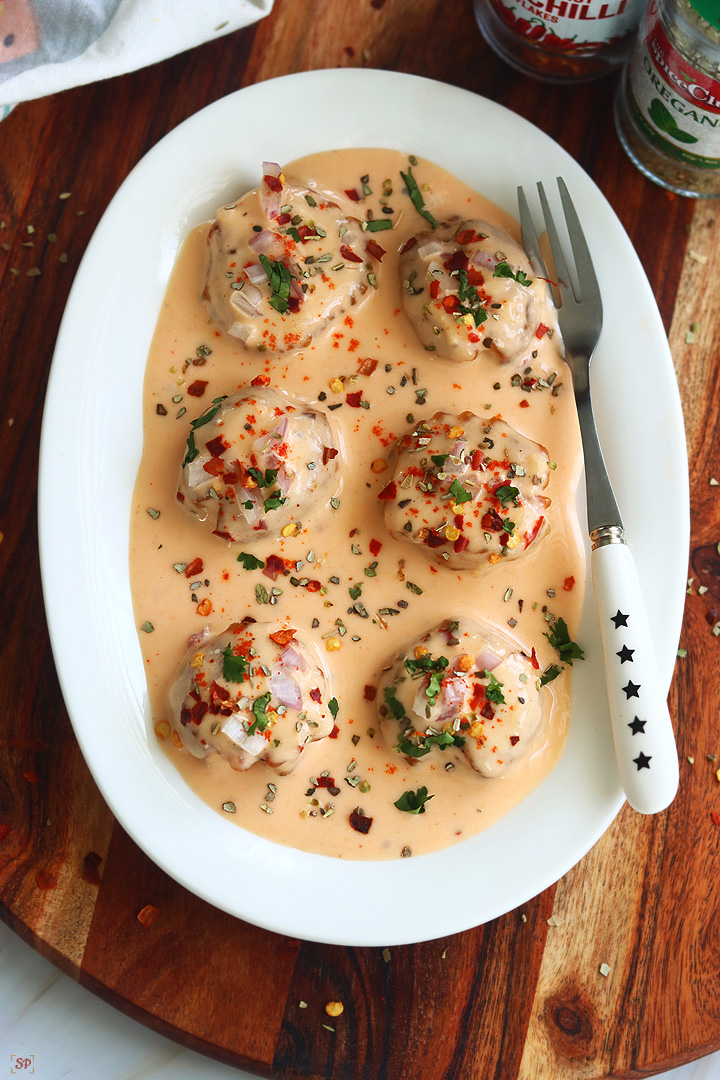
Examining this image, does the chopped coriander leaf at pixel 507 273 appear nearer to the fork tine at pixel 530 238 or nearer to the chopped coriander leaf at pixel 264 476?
the fork tine at pixel 530 238

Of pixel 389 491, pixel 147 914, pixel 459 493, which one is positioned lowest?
pixel 147 914

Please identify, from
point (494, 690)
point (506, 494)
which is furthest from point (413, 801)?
point (506, 494)

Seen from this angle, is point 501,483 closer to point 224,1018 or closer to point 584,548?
point 584,548

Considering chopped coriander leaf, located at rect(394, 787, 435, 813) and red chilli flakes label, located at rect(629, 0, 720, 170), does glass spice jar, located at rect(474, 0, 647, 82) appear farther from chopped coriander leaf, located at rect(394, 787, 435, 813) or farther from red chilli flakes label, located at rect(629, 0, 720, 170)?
chopped coriander leaf, located at rect(394, 787, 435, 813)

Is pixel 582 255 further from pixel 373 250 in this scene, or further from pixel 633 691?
pixel 633 691

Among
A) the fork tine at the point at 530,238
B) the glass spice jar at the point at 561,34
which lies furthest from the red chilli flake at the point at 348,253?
the glass spice jar at the point at 561,34

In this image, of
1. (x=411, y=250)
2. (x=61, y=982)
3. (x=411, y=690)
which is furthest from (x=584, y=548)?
(x=61, y=982)
